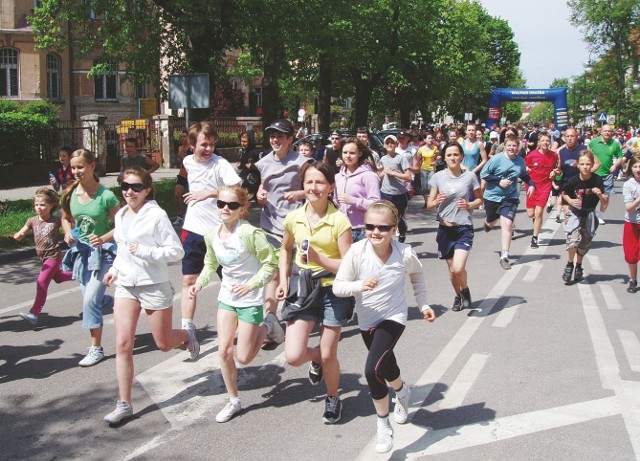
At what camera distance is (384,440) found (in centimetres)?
416

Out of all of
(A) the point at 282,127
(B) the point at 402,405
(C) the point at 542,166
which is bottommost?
(B) the point at 402,405

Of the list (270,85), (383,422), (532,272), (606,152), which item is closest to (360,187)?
(383,422)

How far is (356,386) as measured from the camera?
5402 millimetres

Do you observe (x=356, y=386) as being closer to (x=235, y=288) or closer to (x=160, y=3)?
(x=235, y=288)

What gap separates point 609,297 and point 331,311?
521 cm

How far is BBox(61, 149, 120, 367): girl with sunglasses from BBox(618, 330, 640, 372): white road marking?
440 cm

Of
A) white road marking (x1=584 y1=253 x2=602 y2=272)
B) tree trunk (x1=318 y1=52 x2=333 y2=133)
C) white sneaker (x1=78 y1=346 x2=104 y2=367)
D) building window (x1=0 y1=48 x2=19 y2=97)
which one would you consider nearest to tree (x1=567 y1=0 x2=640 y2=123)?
tree trunk (x1=318 y1=52 x2=333 y2=133)

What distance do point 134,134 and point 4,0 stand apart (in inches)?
518

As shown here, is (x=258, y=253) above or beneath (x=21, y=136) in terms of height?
beneath

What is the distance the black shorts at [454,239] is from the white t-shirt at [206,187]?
278cm

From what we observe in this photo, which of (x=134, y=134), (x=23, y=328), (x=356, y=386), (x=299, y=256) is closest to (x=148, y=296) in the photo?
(x=299, y=256)

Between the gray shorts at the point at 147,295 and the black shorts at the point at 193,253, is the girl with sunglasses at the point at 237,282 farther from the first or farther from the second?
the black shorts at the point at 193,253

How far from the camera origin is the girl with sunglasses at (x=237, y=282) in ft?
15.4

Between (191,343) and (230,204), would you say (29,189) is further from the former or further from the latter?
(230,204)
